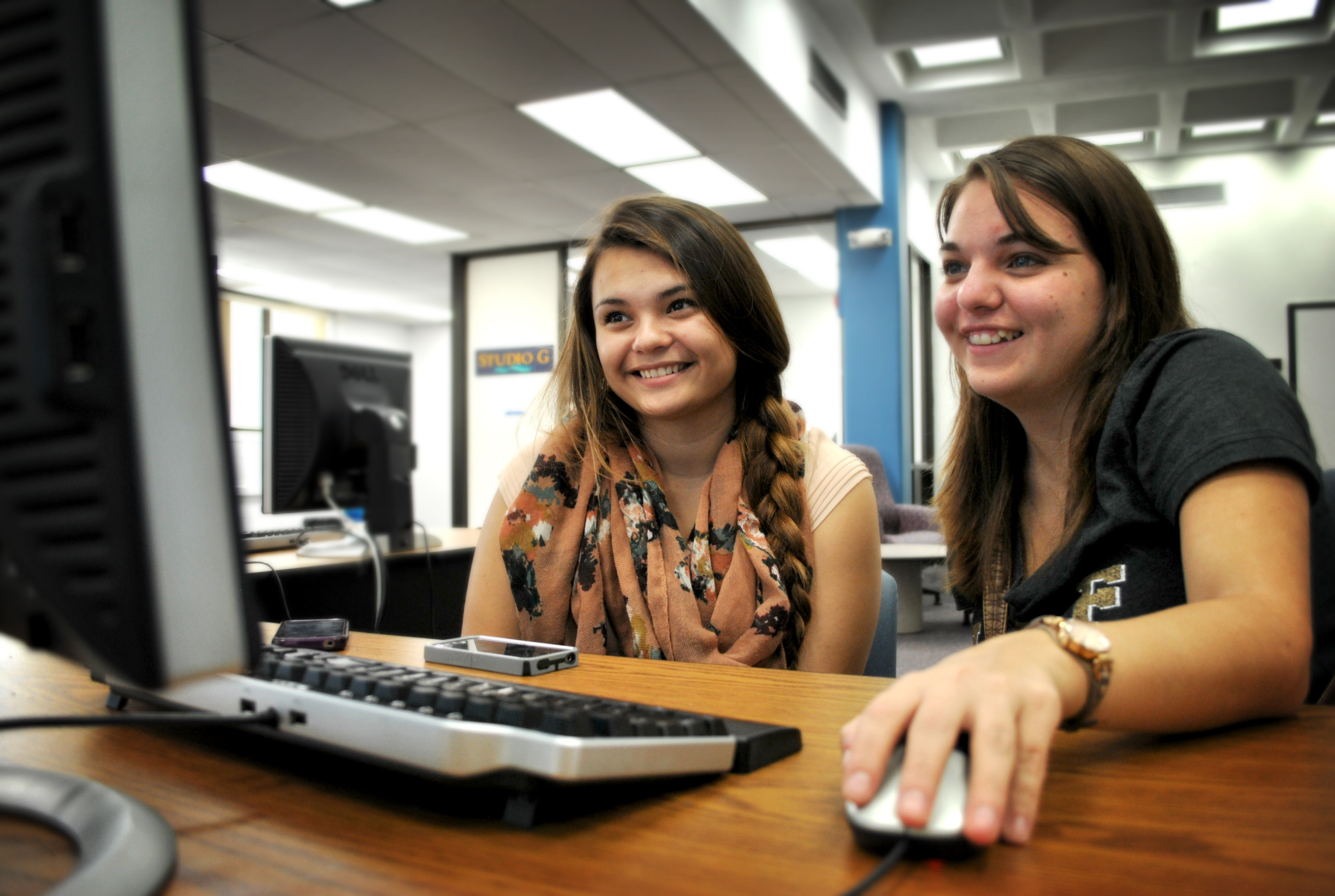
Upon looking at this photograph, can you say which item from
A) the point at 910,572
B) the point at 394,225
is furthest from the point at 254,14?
the point at 910,572

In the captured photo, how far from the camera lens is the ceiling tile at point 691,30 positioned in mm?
3447

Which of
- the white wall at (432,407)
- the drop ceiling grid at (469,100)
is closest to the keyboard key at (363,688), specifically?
the drop ceiling grid at (469,100)

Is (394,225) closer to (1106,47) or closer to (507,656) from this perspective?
(1106,47)

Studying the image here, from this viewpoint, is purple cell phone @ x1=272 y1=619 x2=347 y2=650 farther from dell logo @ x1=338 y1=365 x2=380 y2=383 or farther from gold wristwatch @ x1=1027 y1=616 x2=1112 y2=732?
gold wristwatch @ x1=1027 y1=616 x2=1112 y2=732

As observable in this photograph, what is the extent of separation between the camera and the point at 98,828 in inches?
15.9

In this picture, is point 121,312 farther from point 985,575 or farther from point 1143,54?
point 1143,54

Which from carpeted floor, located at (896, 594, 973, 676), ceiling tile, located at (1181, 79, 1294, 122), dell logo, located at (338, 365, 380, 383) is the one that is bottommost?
carpeted floor, located at (896, 594, 973, 676)

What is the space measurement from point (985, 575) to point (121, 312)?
1033 mm

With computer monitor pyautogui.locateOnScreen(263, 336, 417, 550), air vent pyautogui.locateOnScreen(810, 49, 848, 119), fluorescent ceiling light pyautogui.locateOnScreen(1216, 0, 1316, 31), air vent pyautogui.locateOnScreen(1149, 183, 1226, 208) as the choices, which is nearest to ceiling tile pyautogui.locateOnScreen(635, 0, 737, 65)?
air vent pyautogui.locateOnScreen(810, 49, 848, 119)

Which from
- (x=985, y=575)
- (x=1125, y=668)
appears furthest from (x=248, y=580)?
(x=985, y=575)

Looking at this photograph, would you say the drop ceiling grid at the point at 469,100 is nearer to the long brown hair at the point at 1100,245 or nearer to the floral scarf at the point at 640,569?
the floral scarf at the point at 640,569

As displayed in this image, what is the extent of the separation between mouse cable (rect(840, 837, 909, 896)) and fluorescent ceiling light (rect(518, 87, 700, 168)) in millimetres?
4357

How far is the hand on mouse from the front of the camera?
407mm

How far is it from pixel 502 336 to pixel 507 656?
667 centimetres
